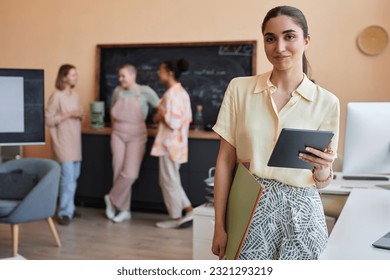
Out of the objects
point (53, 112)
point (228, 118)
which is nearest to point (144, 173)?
point (53, 112)

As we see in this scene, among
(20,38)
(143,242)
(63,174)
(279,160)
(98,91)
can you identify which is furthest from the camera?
(98,91)

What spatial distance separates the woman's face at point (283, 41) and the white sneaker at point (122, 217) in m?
3.17

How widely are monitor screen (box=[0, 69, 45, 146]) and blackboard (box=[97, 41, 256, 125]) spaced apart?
8.33 feet

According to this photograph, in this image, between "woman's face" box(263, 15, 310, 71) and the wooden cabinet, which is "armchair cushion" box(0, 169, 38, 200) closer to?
the wooden cabinet

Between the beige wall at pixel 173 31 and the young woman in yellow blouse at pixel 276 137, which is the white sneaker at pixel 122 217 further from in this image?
the young woman in yellow blouse at pixel 276 137

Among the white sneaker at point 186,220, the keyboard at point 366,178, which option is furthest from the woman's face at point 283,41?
the white sneaker at point 186,220

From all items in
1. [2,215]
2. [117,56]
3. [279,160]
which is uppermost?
[117,56]

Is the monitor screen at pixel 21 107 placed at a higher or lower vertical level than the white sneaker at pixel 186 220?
higher

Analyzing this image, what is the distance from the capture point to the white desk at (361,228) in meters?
1.40

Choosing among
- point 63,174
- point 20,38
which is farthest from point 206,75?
point 20,38

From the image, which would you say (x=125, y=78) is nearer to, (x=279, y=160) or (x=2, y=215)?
(x=2, y=215)

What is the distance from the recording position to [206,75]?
461cm

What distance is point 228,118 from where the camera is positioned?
4.47 feet

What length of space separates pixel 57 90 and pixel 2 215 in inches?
48.3
